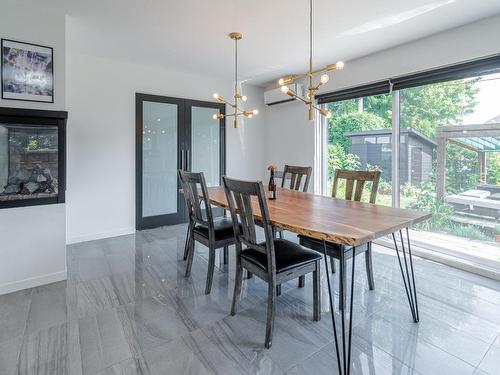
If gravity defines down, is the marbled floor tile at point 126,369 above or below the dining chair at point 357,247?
below

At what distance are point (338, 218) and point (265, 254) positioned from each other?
52cm

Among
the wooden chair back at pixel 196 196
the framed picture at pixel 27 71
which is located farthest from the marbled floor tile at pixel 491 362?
the framed picture at pixel 27 71

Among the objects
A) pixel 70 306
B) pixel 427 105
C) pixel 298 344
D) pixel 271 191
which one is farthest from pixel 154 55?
pixel 298 344

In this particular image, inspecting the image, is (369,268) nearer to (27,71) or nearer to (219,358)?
(219,358)

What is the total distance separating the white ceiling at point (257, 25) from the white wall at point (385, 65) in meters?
0.12

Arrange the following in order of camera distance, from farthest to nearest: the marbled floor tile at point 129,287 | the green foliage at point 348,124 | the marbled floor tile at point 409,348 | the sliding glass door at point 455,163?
1. the green foliage at point 348,124
2. the sliding glass door at point 455,163
3. the marbled floor tile at point 129,287
4. the marbled floor tile at point 409,348

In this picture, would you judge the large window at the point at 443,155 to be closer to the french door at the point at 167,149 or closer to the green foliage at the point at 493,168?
the green foliage at the point at 493,168

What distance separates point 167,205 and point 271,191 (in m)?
2.42

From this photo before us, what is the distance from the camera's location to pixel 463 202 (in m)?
3.09

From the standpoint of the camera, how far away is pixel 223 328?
1898mm

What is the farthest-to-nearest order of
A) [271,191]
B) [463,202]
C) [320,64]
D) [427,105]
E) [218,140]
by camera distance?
1. [218,140]
2. [320,64]
3. [427,105]
4. [463,202]
5. [271,191]

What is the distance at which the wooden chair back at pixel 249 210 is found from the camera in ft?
5.35

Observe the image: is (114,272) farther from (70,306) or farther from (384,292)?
(384,292)

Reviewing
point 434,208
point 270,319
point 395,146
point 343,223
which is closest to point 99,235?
point 270,319
